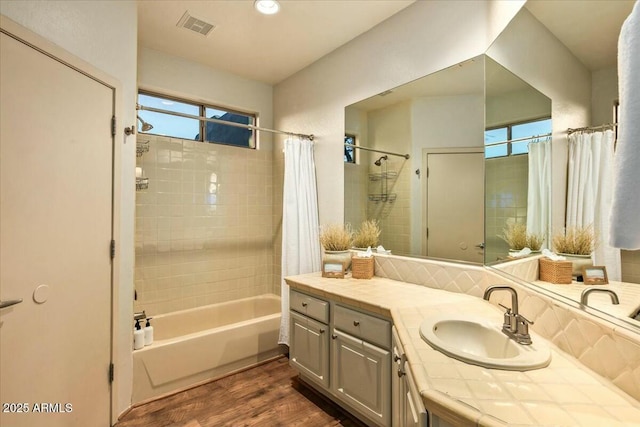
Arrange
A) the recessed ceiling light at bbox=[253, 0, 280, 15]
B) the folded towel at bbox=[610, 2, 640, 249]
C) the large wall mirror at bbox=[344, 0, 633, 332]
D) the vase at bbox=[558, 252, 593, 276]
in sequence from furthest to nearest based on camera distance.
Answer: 1. the recessed ceiling light at bbox=[253, 0, 280, 15]
2. the large wall mirror at bbox=[344, 0, 633, 332]
3. the vase at bbox=[558, 252, 593, 276]
4. the folded towel at bbox=[610, 2, 640, 249]

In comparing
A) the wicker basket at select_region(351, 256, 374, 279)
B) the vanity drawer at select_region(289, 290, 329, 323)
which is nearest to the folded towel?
the vanity drawer at select_region(289, 290, 329, 323)

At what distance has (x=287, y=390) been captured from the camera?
7.67 ft

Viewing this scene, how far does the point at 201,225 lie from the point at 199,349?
1.25 metres

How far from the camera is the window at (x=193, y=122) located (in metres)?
2.95

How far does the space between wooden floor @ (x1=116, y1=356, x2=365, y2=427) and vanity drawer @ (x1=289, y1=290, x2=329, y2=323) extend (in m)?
0.63

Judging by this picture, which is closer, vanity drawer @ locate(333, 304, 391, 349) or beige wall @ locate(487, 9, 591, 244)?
beige wall @ locate(487, 9, 591, 244)

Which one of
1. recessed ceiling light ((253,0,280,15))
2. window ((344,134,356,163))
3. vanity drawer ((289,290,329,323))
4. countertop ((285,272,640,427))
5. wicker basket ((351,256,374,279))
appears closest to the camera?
countertop ((285,272,640,427))

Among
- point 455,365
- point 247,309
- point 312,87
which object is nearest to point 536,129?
point 455,365

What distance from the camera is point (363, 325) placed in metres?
1.78

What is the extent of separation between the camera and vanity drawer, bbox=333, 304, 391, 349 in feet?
5.45

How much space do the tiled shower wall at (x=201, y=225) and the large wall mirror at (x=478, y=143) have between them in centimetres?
130

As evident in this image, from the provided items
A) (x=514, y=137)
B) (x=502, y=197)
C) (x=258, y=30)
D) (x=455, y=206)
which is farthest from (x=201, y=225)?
(x=514, y=137)

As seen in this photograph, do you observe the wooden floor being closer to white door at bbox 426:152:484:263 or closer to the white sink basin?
the white sink basin

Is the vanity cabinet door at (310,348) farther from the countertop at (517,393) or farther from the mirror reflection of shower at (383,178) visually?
the mirror reflection of shower at (383,178)
